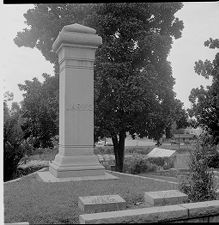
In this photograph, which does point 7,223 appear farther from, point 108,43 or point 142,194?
point 108,43

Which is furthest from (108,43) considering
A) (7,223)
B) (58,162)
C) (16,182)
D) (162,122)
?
(7,223)

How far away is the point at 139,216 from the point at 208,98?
11.2 meters

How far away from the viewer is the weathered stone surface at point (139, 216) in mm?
3650

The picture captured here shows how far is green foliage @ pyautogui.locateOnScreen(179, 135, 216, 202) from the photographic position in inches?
189

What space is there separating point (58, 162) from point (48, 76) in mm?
5178

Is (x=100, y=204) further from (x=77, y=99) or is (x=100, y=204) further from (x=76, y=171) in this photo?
(x=77, y=99)

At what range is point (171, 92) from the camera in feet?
37.0

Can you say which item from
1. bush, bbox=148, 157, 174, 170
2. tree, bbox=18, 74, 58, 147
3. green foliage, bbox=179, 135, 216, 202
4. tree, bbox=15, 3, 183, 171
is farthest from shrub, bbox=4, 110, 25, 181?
bush, bbox=148, 157, 174, 170

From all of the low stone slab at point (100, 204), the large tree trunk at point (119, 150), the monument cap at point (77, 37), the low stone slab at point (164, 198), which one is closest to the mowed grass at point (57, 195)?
the low stone slab at point (100, 204)

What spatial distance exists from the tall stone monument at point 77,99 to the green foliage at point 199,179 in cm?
248

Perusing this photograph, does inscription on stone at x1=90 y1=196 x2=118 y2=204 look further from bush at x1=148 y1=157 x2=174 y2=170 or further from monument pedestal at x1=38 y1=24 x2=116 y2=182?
bush at x1=148 y1=157 x2=174 y2=170

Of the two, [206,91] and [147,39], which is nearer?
[147,39]

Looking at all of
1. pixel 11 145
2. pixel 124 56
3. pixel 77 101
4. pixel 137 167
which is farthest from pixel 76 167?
pixel 137 167

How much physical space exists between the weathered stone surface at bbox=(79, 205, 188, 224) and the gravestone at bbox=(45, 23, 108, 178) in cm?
315
